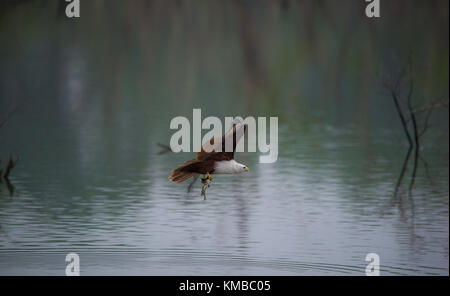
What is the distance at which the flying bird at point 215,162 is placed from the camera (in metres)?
12.5

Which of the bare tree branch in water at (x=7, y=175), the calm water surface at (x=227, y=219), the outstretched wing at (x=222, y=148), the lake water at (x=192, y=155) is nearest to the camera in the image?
the outstretched wing at (x=222, y=148)

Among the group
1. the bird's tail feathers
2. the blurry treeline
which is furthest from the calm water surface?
the blurry treeline

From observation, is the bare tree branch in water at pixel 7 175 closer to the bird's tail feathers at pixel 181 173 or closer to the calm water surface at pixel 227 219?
the calm water surface at pixel 227 219

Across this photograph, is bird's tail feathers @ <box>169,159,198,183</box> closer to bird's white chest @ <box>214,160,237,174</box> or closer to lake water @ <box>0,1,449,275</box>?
bird's white chest @ <box>214,160,237,174</box>

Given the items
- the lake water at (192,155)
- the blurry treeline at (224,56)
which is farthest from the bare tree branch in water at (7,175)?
the blurry treeline at (224,56)

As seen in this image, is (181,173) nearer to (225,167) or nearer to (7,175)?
(225,167)

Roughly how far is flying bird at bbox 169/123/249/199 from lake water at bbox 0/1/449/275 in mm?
6292

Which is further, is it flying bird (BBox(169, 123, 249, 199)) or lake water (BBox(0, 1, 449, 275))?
lake water (BBox(0, 1, 449, 275))

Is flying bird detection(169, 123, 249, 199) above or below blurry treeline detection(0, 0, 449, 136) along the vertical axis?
below

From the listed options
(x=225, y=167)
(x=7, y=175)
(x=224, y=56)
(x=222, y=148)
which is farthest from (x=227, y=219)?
(x=224, y=56)

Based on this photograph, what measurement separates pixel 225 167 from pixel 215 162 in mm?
146

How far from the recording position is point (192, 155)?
108 feet

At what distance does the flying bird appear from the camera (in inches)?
493

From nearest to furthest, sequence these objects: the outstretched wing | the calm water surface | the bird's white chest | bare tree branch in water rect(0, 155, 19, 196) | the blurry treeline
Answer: the bird's white chest → the outstretched wing → the calm water surface → bare tree branch in water rect(0, 155, 19, 196) → the blurry treeline
